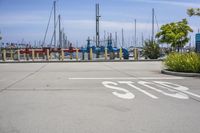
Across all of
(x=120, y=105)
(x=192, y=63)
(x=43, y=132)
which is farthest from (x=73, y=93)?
(x=192, y=63)

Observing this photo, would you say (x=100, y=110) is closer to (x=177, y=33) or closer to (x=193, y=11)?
(x=193, y=11)

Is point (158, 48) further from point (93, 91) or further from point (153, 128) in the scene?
point (153, 128)

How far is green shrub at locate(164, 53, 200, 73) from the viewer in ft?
59.1

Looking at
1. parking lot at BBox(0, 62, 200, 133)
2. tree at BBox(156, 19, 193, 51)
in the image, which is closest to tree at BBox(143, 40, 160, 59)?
tree at BBox(156, 19, 193, 51)

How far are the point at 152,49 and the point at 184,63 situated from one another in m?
20.9

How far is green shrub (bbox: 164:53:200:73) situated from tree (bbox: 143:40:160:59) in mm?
19063

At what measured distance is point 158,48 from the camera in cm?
3966

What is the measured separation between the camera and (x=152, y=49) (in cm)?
3950

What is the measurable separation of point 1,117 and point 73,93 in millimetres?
4023

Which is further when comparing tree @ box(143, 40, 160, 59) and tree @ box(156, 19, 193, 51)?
tree @ box(156, 19, 193, 51)

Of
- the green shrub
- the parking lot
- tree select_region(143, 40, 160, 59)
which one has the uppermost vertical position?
tree select_region(143, 40, 160, 59)

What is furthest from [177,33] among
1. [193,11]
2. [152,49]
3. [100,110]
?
[100,110]

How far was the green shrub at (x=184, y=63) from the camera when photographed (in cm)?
1800

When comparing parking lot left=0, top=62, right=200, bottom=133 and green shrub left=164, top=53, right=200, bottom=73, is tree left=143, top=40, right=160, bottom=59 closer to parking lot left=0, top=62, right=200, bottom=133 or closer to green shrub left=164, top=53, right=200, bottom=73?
green shrub left=164, top=53, right=200, bottom=73
